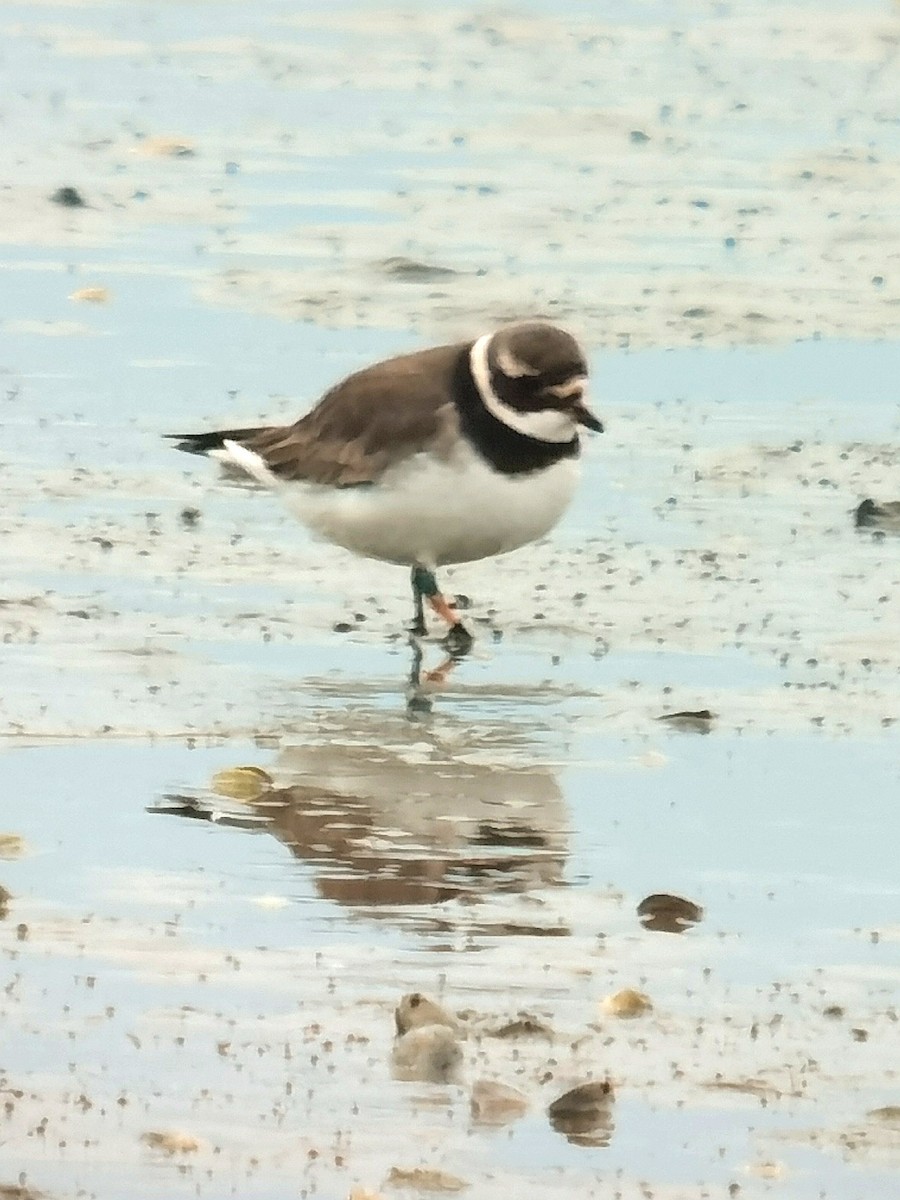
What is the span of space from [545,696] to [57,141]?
366 inches

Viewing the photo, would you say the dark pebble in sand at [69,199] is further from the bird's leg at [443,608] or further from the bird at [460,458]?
the bird's leg at [443,608]

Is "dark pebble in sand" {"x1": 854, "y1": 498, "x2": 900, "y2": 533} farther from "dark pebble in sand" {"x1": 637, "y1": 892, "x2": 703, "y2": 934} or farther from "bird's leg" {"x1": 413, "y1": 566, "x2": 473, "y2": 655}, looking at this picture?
"dark pebble in sand" {"x1": 637, "y1": 892, "x2": 703, "y2": 934}

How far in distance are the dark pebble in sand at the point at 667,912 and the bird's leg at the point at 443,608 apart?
7.64 feet

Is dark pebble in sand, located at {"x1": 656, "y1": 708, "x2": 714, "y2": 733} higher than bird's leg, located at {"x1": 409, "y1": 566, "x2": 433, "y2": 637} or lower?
lower

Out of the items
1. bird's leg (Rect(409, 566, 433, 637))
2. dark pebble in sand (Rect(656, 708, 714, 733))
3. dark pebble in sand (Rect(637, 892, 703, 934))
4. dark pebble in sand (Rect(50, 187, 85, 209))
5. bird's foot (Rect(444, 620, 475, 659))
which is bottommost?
dark pebble in sand (Rect(637, 892, 703, 934))

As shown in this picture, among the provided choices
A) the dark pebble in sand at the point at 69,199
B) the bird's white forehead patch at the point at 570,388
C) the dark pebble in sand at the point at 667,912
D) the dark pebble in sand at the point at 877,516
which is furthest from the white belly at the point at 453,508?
the dark pebble in sand at the point at 69,199

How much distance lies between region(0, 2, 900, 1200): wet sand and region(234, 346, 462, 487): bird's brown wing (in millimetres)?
372

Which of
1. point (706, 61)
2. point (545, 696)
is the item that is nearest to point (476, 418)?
point (545, 696)

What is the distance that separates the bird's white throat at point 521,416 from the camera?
846 centimetres

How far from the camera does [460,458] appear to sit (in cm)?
846

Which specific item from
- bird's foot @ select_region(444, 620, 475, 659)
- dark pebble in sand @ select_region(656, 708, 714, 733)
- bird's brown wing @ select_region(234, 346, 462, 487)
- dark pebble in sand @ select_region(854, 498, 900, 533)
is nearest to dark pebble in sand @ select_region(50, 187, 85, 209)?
bird's brown wing @ select_region(234, 346, 462, 487)

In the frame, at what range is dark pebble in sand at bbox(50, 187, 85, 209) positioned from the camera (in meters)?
15.0

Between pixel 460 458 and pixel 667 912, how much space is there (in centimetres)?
251

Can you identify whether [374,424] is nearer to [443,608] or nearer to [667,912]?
[443,608]
